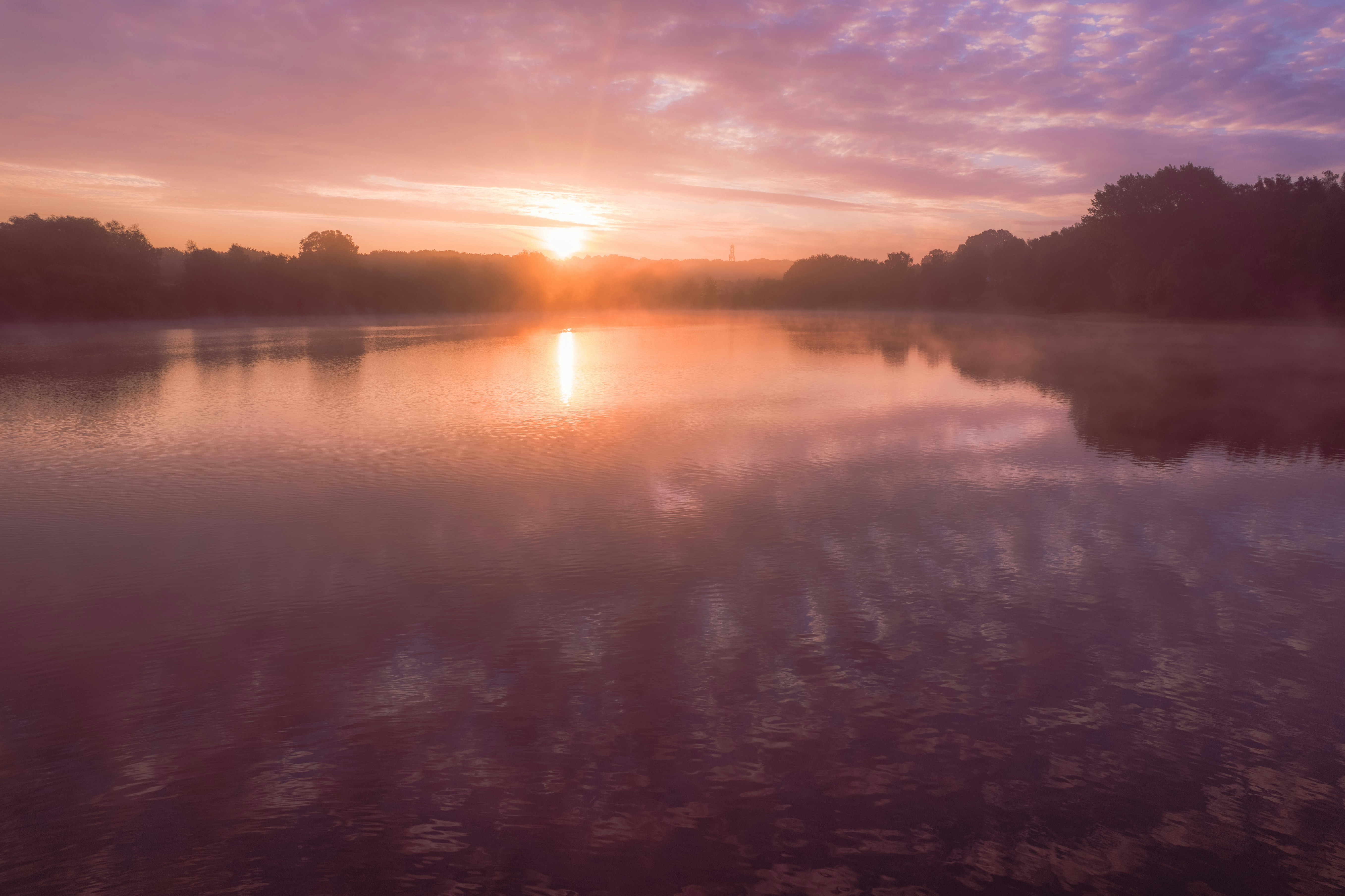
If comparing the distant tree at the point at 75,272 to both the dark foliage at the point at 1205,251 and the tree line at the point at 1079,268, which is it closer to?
the tree line at the point at 1079,268

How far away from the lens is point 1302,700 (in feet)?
24.9

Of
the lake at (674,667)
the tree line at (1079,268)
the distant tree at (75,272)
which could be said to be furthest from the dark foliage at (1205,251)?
the distant tree at (75,272)

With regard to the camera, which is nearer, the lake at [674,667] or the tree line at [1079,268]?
the lake at [674,667]

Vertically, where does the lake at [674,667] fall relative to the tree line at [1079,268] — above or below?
below

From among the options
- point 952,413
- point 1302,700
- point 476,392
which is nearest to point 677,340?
point 476,392

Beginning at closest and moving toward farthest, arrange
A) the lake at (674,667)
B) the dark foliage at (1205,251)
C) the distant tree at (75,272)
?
the lake at (674,667) → the dark foliage at (1205,251) → the distant tree at (75,272)

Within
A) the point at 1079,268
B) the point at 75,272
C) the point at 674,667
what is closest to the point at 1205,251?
the point at 1079,268

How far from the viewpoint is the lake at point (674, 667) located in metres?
5.82

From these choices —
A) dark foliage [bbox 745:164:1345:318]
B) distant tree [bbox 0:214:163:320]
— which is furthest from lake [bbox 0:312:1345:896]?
distant tree [bbox 0:214:163:320]

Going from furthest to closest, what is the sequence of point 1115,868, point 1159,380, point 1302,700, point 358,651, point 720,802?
point 1159,380 < point 358,651 < point 1302,700 < point 720,802 < point 1115,868

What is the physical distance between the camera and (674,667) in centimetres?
827

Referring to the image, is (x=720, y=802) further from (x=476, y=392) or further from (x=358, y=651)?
(x=476, y=392)

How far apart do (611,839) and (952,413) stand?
21.1 metres

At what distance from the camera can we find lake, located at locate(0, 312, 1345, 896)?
229 inches
